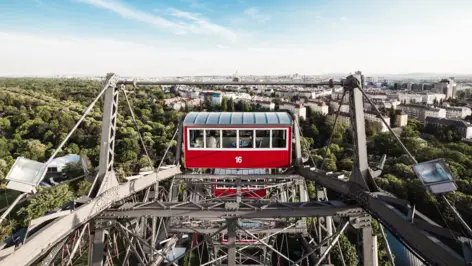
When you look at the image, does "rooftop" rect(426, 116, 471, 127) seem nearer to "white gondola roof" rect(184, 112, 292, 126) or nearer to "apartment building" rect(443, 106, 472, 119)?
"apartment building" rect(443, 106, 472, 119)

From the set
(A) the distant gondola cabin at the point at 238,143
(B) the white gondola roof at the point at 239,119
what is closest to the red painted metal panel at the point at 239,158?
(A) the distant gondola cabin at the point at 238,143

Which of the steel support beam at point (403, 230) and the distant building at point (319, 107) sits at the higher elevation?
the steel support beam at point (403, 230)

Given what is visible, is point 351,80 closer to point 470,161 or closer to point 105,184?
point 105,184

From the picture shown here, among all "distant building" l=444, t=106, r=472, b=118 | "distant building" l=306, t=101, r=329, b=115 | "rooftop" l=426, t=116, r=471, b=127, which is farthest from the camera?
"distant building" l=444, t=106, r=472, b=118

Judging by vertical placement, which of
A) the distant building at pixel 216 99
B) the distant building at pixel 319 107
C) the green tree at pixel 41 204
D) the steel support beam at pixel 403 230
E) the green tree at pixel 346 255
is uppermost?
the steel support beam at pixel 403 230

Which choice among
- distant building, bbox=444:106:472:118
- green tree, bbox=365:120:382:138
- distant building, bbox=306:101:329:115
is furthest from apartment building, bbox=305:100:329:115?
distant building, bbox=444:106:472:118

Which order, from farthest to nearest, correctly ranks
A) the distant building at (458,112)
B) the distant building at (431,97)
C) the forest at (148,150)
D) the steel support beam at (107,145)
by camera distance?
the distant building at (431,97) → the distant building at (458,112) → the forest at (148,150) → the steel support beam at (107,145)

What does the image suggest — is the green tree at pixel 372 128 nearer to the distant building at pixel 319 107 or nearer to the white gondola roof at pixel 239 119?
the distant building at pixel 319 107

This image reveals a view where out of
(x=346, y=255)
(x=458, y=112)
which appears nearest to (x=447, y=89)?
(x=458, y=112)

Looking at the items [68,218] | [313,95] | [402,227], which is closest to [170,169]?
[68,218]
